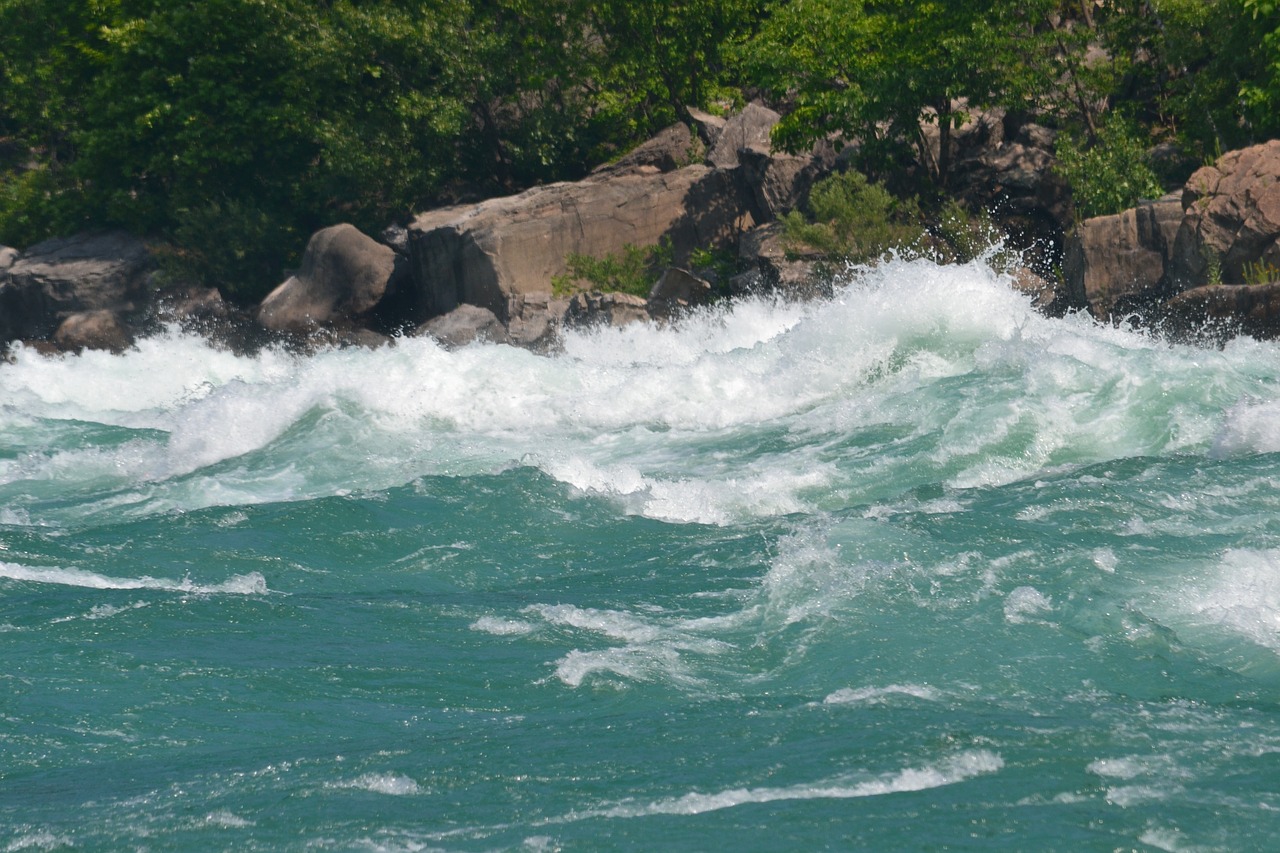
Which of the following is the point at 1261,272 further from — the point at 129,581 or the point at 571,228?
the point at 129,581

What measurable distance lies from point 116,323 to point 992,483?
18648mm

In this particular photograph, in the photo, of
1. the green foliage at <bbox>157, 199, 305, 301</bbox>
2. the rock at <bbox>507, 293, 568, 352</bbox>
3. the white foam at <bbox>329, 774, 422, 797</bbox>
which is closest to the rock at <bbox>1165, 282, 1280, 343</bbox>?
the rock at <bbox>507, 293, 568, 352</bbox>

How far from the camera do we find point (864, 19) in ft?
66.6

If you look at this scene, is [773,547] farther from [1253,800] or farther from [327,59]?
[327,59]

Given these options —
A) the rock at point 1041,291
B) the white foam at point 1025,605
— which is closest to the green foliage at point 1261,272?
the rock at point 1041,291

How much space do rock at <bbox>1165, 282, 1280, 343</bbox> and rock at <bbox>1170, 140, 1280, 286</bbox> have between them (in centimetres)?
49

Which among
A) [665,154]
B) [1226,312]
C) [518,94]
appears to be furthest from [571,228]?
[1226,312]

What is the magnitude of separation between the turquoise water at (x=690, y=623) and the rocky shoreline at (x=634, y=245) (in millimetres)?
2697

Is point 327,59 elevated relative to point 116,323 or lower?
elevated

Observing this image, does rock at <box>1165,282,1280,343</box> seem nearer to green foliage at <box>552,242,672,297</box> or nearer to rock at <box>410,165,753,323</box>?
rock at <box>410,165,753,323</box>

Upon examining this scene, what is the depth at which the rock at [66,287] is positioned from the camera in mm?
25094

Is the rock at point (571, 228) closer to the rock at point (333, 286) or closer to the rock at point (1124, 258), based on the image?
the rock at point (333, 286)

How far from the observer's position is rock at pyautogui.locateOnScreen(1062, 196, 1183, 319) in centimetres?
1497

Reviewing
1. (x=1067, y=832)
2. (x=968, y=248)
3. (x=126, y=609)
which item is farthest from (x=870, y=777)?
(x=968, y=248)
